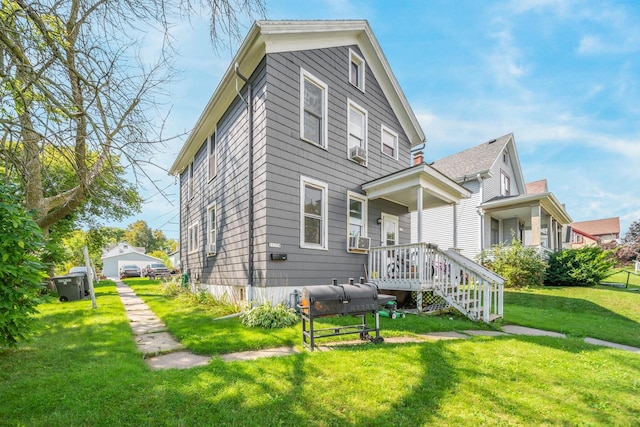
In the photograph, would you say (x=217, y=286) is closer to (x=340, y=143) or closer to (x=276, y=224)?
(x=276, y=224)

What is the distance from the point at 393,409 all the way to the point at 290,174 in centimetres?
564

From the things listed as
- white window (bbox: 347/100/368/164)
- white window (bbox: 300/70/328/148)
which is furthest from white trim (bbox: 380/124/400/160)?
white window (bbox: 300/70/328/148)

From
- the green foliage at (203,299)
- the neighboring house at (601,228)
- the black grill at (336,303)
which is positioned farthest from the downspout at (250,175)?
the neighboring house at (601,228)

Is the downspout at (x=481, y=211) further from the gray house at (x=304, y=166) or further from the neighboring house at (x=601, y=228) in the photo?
the neighboring house at (x=601, y=228)

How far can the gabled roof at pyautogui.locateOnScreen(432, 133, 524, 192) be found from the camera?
1659 cm

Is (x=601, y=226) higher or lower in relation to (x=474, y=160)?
lower

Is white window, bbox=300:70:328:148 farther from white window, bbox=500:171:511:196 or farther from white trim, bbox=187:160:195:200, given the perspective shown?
white window, bbox=500:171:511:196

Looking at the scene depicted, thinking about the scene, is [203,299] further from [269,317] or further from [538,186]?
[538,186]

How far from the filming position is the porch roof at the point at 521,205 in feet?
46.6

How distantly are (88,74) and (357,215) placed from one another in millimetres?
7208

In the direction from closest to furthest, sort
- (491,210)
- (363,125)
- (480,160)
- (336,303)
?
(336,303)
(363,125)
(491,210)
(480,160)

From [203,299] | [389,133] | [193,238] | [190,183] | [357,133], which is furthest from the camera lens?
[190,183]

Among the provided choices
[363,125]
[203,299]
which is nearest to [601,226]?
[363,125]

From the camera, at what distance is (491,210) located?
15992 mm
